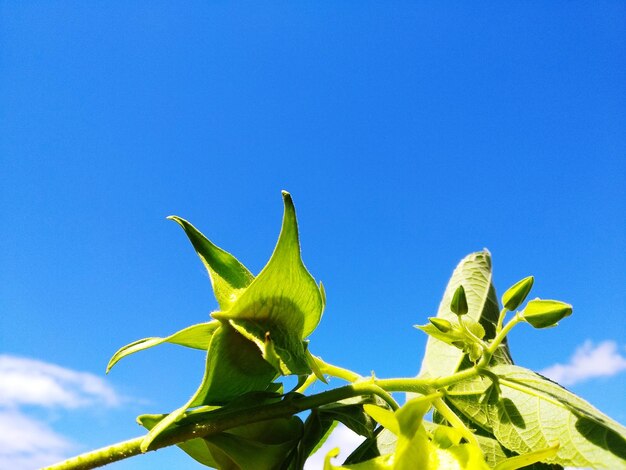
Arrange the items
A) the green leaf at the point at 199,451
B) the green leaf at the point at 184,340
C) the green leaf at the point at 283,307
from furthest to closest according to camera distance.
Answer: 1. the green leaf at the point at 199,451
2. the green leaf at the point at 184,340
3. the green leaf at the point at 283,307

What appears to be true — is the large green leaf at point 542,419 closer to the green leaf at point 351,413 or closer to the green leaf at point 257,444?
the green leaf at point 351,413

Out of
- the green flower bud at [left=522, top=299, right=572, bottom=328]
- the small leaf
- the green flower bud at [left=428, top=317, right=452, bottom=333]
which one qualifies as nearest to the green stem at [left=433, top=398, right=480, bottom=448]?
the small leaf

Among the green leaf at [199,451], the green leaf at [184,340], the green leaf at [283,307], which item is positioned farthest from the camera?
the green leaf at [199,451]

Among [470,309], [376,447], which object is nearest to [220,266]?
[376,447]

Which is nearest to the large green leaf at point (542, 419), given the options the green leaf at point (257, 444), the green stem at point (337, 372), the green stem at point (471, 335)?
the green stem at point (471, 335)

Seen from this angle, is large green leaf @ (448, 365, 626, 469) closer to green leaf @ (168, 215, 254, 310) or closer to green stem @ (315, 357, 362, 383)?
green stem @ (315, 357, 362, 383)

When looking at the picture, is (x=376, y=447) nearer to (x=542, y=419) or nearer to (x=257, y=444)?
(x=257, y=444)

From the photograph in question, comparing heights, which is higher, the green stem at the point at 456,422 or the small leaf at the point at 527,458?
the green stem at the point at 456,422
